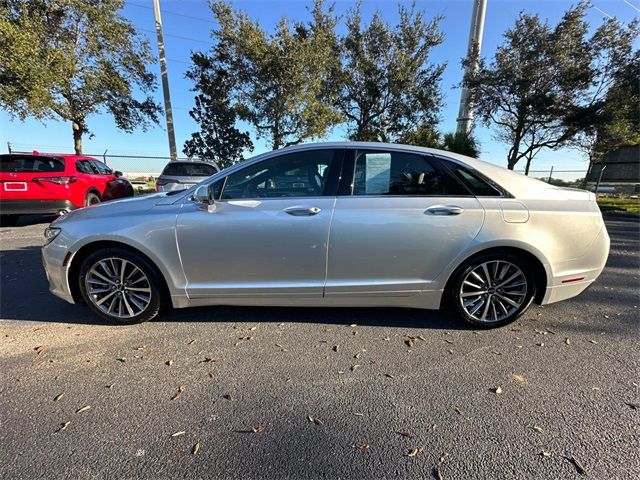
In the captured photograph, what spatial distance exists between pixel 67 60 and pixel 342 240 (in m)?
12.3

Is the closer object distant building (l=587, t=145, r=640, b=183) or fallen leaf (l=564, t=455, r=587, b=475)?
fallen leaf (l=564, t=455, r=587, b=475)

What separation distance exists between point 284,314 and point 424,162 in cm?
192

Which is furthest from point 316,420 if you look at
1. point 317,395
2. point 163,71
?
point 163,71

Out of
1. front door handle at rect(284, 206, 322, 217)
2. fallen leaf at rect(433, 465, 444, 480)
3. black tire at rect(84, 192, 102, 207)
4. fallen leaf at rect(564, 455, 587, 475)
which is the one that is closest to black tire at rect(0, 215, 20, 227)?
black tire at rect(84, 192, 102, 207)

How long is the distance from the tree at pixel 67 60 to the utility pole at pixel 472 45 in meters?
12.9

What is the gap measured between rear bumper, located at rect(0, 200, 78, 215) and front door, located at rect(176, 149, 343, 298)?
612cm

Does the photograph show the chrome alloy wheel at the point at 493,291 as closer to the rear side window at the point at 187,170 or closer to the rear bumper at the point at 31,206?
the rear side window at the point at 187,170

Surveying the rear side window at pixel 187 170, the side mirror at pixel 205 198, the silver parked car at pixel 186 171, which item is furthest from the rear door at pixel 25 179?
the side mirror at pixel 205 198

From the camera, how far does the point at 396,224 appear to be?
3047 millimetres

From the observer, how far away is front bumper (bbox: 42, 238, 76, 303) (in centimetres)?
323

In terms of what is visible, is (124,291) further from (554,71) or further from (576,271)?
(554,71)

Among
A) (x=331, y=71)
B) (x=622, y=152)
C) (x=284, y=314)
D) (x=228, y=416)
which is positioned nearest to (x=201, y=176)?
(x=284, y=314)

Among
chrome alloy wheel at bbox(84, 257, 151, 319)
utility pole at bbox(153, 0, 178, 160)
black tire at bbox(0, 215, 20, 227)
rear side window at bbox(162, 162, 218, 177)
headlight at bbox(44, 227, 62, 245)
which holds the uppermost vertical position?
utility pole at bbox(153, 0, 178, 160)

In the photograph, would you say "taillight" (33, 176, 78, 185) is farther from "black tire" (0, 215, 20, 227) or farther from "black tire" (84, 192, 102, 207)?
"black tire" (0, 215, 20, 227)
